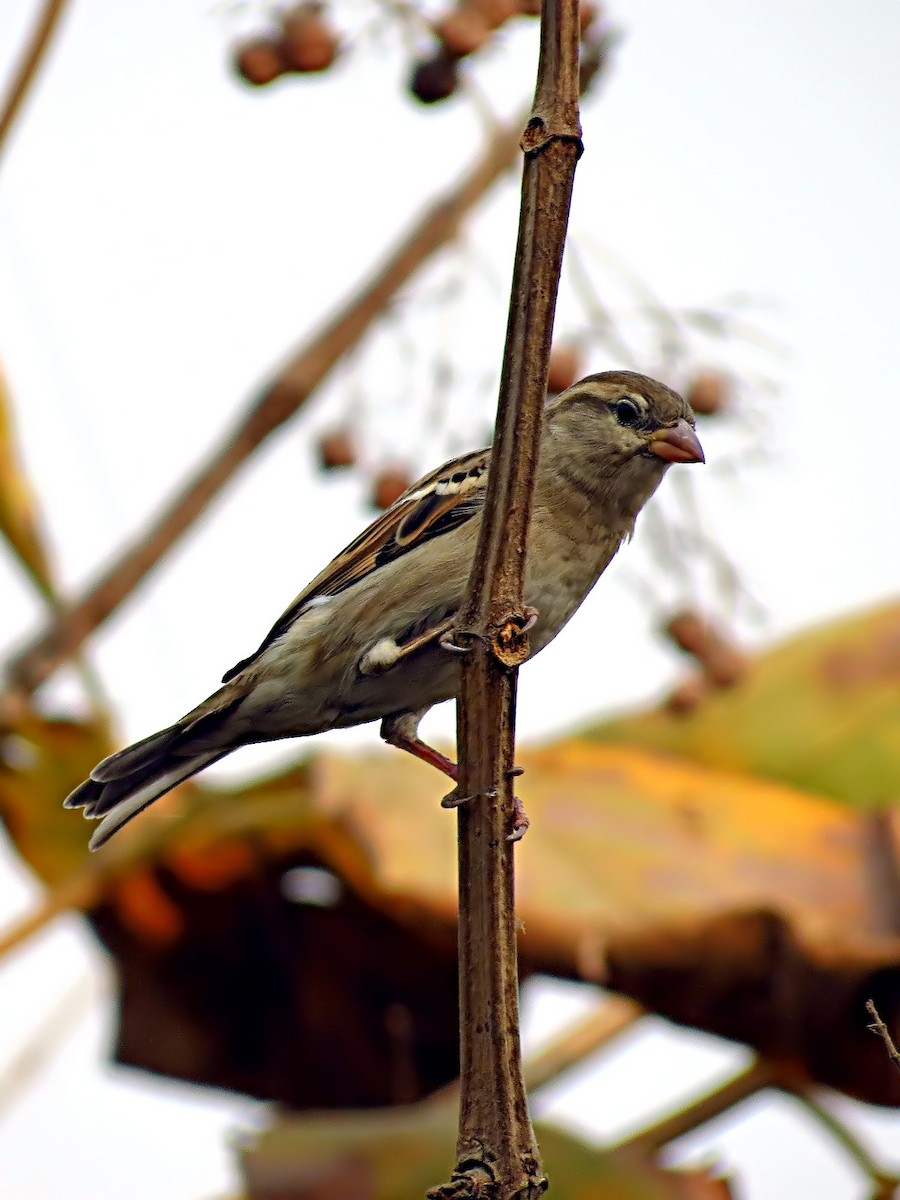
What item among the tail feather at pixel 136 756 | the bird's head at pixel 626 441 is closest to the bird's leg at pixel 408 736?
the tail feather at pixel 136 756

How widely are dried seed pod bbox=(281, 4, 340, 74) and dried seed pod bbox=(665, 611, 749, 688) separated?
1776 millimetres

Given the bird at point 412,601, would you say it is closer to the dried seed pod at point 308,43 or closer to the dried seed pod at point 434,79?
the dried seed pod at point 434,79

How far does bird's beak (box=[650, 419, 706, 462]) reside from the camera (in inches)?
151

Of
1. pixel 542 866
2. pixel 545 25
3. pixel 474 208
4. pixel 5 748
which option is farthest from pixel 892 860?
pixel 545 25

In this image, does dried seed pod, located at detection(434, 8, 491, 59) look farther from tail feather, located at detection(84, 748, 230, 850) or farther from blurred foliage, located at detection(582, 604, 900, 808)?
blurred foliage, located at detection(582, 604, 900, 808)

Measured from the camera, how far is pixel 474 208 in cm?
472

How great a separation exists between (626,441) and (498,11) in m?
1.06

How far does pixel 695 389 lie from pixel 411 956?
2250mm

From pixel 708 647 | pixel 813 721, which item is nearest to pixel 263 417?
pixel 708 647

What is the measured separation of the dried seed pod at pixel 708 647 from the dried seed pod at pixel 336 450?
3.33 feet

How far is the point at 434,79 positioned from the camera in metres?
3.99

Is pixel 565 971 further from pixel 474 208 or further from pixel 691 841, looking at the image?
pixel 474 208

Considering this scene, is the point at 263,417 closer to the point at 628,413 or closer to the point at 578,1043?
the point at 628,413

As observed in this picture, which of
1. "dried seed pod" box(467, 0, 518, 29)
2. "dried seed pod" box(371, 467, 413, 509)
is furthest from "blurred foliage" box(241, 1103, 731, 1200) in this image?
"dried seed pod" box(467, 0, 518, 29)
